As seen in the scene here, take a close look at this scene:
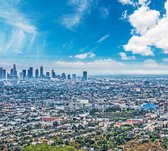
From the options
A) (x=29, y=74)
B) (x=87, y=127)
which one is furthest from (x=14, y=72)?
(x=87, y=127)

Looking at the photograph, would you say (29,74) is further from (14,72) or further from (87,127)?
(87,127)

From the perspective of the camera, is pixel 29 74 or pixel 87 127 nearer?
pixel 87 127

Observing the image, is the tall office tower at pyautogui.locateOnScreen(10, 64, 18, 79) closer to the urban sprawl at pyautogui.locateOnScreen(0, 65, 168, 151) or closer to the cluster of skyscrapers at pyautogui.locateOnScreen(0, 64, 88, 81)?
the cluster of skyscrapers at pyautogui.locateOnScreen(0, 64, 88, 81)

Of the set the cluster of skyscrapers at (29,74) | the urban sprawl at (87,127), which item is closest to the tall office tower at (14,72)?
the cluster of skyscrapers at (29,74)

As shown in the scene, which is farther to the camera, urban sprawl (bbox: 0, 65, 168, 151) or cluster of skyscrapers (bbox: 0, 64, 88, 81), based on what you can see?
cluster of skyscrapers (bbox: 0, 64, 88, 81)

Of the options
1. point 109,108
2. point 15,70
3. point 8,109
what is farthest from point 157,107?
point 15,70

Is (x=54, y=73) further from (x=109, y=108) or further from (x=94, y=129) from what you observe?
(x=94, y=129)

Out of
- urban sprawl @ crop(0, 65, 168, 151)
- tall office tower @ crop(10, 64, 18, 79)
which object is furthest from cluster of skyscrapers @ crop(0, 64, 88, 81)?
urban sprawl @ crop(0, 65, 168, 151)

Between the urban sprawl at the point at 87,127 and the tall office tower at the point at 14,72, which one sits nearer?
the urban sprawl at the point at 87,127

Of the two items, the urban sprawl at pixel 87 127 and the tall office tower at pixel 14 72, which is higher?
the tall office tower at pixel 14 72

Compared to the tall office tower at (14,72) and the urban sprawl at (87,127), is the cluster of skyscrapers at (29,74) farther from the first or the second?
the urban sprawl at (87,127)

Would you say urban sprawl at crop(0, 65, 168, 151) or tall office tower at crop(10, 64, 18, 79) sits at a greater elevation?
tall office tower at crop(10, 64, 18, 79)
